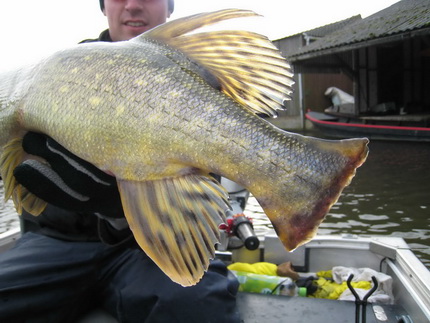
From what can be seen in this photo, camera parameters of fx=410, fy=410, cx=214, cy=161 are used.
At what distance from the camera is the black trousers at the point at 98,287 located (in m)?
2.05

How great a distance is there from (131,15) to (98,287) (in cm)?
173

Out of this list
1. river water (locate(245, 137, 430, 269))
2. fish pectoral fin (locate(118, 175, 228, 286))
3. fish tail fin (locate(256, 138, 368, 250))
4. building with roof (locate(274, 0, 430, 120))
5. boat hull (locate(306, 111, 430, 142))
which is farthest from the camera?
building with roof (locate(274, 0, 430, 120))

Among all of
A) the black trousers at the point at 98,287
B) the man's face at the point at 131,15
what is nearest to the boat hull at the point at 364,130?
the man's face at the point at 131,15

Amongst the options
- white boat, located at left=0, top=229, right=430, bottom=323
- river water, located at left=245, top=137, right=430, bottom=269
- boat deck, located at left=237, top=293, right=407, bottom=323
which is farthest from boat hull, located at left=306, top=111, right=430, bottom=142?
boat deck, located at left=237, top=293, right=407, bottom=323

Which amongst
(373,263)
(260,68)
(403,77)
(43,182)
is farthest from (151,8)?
(403,77)

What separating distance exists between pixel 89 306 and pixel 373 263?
229 centimetres

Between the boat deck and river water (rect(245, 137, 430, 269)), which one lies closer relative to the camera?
the boat deck

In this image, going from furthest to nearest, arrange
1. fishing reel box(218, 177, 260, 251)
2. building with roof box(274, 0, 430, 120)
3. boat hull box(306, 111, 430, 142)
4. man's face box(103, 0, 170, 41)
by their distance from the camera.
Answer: building with roof box(274, 0, 430, 120), boat hull box(306, 111, 430, 142), fishing reel box(218, 177, 260, 251), man's face box(103, 0, 170, 41)

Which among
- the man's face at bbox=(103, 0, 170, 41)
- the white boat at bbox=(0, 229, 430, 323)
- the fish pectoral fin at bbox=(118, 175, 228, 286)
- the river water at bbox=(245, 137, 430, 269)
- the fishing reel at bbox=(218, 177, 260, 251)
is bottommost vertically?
the river water at bbox=(245, 137, 430, 269)

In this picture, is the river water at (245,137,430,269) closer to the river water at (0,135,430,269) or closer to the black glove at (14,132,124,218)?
the river water at (0,135,430,269)

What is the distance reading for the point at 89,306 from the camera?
7.96ft

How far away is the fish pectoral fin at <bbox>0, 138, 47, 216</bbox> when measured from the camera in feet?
5.59

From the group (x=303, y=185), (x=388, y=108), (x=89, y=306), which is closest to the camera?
(x=303, y=185)

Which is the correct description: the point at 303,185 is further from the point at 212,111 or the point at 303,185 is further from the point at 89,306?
the point at 89,306
